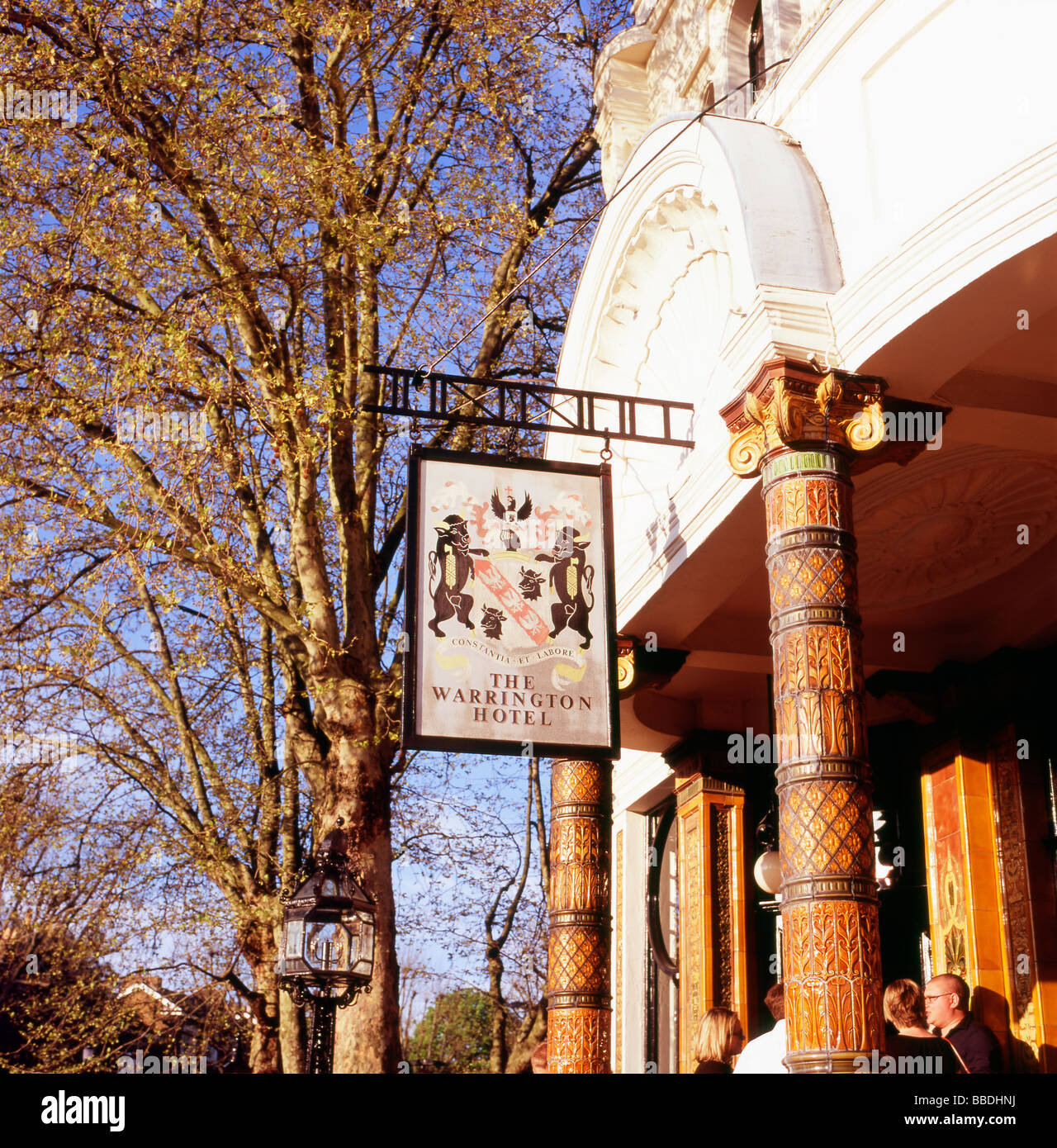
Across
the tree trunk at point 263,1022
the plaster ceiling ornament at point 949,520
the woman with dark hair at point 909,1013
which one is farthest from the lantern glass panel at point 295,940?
the tree trunk at point 263,1022

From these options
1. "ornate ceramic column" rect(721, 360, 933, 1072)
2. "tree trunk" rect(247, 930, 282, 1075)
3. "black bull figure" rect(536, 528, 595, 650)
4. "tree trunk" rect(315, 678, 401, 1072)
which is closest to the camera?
"ornate ceramic column" rect(721, 360, 933, 1072)

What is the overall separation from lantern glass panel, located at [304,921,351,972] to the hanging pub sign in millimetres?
1596

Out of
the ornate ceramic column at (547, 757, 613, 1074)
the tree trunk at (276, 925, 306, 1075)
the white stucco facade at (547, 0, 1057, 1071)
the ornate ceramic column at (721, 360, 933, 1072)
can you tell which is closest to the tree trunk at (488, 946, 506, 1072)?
the tree trunk at (276, 925, 306, 1075)

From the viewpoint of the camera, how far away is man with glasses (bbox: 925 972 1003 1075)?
24.3 ft

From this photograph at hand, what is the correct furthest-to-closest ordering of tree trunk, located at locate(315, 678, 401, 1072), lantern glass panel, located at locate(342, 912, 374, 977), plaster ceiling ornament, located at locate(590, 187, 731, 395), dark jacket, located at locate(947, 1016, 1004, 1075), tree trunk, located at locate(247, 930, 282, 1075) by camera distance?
1. tree trunk, located at locate(247, 930, 282, 1075)
2. tree trunk, located at locate(315, 678, 401, 1072)
3. plaster ceiling ornament, located at locate(590, 187, 731, 395)
4. lantern glass panel, located at locate(342, 912, 374, 977)
5. dark jacket, located at locate(947, 1016, 1004, 1075)

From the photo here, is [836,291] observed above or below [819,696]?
above

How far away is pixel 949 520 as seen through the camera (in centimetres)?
955

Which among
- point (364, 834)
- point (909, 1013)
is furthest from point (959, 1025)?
point (364, 834)

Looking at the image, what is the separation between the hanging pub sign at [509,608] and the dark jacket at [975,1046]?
2.53m

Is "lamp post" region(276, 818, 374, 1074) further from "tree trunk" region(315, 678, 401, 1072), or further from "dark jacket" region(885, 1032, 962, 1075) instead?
"dark jacket" region(885, 1032, 962, 1075)

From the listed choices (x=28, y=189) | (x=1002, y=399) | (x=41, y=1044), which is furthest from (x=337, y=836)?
(x=41, y=1044)

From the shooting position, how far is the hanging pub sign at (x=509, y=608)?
7387 mm

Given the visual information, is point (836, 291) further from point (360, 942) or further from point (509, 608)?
point (360, 942)

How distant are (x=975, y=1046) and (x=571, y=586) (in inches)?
137
